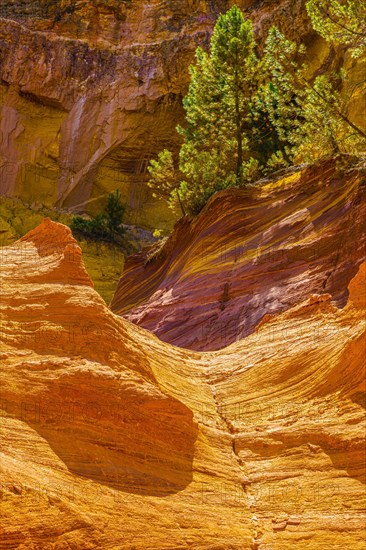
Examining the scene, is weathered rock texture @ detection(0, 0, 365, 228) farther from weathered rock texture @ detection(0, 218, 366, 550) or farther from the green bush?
weathered rock texture @ detection(0, 218, 366, 550)

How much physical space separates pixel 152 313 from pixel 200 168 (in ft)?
24.5

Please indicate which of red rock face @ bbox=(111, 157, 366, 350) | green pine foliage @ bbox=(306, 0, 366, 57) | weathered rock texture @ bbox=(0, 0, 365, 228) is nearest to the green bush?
weathered rock texture @ bbox=(0, 0, 365, 228)

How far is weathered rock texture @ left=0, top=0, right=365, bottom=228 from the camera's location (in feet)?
133

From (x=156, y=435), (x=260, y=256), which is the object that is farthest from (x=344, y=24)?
(x=156, y=435)

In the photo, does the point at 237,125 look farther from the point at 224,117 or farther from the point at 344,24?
the point at 344,24

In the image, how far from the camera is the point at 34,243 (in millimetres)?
9469

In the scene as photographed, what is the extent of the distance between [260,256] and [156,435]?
8.62m

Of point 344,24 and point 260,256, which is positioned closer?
point 344,24

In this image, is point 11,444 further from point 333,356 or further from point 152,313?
point 152,313

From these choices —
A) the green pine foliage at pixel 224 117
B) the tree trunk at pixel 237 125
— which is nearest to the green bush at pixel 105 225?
the green pine foliage at pixel 224 117

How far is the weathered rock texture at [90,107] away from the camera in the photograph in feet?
133

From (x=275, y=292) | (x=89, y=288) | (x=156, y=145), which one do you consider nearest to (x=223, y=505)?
(x=89, y=288)

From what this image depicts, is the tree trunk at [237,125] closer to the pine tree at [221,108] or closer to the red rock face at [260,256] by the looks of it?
the pine tree at [221,108]

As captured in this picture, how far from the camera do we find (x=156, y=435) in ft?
20.7
